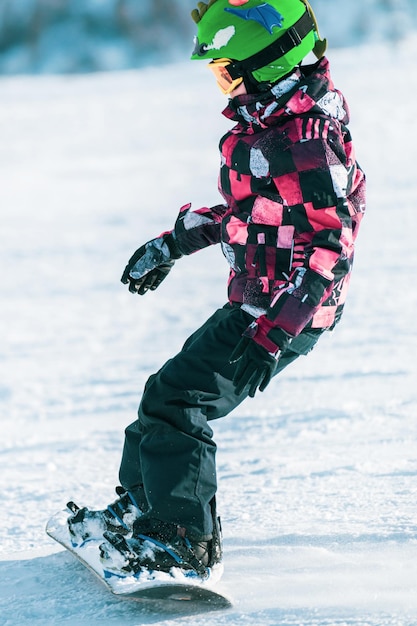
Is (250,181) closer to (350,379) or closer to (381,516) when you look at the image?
(381,516)

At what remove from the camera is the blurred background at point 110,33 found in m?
23.0

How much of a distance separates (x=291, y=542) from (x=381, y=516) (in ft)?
1.07

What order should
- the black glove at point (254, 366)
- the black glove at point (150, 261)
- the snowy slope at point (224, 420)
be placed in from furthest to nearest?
the black glove at point (150, 261)
the snowy slope at point (224, 420)
the black glove at point (254, 366)

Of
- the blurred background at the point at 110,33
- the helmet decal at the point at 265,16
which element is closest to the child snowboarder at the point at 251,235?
the helmet decal at the point at 265,16

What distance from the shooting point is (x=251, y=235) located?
90.4 inches

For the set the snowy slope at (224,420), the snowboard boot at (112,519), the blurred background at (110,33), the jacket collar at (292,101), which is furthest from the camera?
the blurred background at (110,33)

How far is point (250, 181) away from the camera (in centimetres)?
226

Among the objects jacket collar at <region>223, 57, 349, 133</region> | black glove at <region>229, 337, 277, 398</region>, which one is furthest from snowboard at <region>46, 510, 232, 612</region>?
jacket collar at <region>223, 57, 349, 133</region>

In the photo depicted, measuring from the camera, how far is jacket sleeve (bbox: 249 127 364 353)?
209 cm

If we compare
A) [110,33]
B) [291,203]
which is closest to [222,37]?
[291,203]

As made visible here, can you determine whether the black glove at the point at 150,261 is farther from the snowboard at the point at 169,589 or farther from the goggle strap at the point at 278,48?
the snowboard at the point at 169,589

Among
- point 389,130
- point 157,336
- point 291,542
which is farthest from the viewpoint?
point 389,130

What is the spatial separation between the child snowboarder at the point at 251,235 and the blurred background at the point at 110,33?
21.1 meters

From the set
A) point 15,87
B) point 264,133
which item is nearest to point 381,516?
point 264,133
